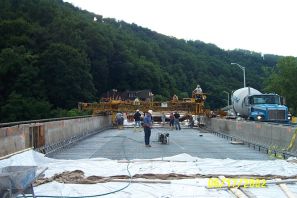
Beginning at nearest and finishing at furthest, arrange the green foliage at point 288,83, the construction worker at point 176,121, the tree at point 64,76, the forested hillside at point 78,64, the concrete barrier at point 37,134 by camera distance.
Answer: the concrete barrier at point 37,134
the construction worker at point 176,121
the forested hillside at point 78,64
the tree at point 64,76
the green foliage at point 288,83

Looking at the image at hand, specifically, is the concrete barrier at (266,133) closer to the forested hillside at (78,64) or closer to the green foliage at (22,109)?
the forested hillside at (78,64)

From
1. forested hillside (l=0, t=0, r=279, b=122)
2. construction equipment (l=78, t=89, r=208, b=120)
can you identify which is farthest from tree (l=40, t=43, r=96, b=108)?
construction equipment (l=78, t=89, r=208, b=120)

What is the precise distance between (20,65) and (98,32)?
104 ft

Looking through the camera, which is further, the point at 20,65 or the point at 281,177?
the point at 20,65

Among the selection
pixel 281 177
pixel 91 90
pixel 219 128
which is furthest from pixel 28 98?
pixel 281 177

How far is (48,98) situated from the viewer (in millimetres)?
93812

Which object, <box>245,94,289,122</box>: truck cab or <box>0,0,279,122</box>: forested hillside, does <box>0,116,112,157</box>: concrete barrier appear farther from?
<box>0,0,279,122</box>: forested hillside

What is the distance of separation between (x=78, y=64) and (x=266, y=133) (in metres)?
76.2

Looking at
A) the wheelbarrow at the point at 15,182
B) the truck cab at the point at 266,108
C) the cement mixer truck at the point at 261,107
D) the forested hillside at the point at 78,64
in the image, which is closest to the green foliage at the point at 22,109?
the forested hillside at the point at 78,64

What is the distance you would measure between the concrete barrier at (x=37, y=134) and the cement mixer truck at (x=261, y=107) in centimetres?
1382

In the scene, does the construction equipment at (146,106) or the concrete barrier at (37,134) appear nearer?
the concrete barrier at (37,134)

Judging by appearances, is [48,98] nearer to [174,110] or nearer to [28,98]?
[28,98]

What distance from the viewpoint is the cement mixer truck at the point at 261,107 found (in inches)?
1453

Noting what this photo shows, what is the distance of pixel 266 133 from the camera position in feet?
74.2
